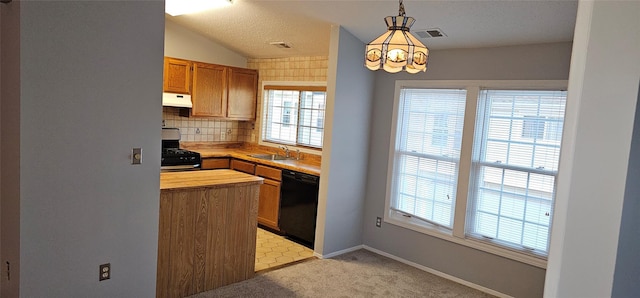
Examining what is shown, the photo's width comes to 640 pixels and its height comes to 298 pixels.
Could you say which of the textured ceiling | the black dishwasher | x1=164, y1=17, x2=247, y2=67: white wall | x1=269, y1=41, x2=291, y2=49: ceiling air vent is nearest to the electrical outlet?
the black dishwasher

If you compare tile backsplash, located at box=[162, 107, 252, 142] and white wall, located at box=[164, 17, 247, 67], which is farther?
tile backsplash, located at box=[162, 107, 252, 142]

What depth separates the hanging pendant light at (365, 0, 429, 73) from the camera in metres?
2.30

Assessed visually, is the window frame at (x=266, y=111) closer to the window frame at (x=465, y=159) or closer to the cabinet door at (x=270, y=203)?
the cabinet door at (x=270, y=203)

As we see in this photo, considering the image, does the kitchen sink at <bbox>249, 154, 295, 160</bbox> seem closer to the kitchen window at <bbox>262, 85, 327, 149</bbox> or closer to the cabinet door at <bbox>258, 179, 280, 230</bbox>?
the kitchen window at <bbox>262, 85, 327, 149</bbox>

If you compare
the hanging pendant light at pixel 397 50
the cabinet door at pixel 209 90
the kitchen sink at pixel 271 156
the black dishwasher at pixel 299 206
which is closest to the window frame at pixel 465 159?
the black dishwasher at pixel 299 206

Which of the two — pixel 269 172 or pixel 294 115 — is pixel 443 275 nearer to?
pixel 269 172

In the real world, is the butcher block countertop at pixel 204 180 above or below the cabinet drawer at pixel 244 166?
above

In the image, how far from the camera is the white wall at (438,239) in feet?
11.7

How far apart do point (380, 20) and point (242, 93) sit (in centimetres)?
291

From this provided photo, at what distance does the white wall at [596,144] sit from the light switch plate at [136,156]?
2.47 metres

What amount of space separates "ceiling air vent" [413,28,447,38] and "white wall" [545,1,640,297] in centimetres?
282

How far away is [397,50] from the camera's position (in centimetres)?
230

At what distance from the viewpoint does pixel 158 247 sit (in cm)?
312

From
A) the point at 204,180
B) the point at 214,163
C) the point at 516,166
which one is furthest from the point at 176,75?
the point at 516,166
